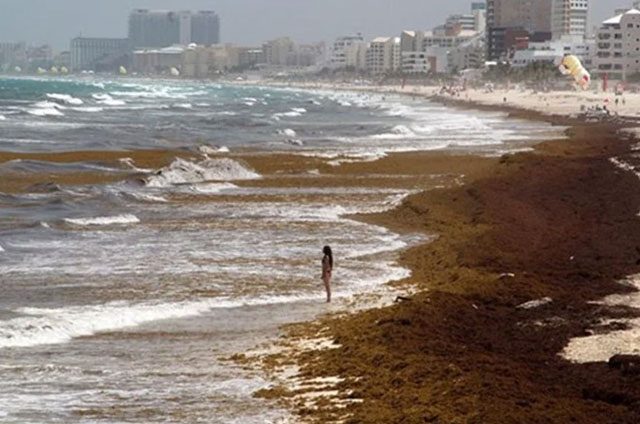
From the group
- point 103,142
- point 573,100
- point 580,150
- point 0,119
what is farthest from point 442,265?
point 573,100

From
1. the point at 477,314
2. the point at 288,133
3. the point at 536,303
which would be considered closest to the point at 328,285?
the point at 477,314

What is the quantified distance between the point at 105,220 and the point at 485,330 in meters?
13.5

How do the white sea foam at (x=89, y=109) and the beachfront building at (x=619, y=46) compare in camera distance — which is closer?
the white sea foam at (x=89, y=109)

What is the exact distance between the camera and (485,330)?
14.5 metres

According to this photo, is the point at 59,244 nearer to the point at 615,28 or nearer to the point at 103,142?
the point at 103,142

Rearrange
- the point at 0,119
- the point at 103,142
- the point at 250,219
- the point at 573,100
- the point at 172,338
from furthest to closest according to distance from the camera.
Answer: the point at 573,100
the point at 0,119
the point at 103,142
the point at 250,219
the point at 172,338

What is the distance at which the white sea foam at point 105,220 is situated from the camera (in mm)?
25969

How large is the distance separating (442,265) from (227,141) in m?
37.5

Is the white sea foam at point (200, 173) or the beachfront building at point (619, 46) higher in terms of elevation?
the beachfront building at point (619, 46)

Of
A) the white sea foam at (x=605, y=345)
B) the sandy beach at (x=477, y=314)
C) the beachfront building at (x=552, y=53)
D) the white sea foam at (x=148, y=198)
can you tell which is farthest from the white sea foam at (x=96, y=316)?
the beachfront building at (x=552, y=53)

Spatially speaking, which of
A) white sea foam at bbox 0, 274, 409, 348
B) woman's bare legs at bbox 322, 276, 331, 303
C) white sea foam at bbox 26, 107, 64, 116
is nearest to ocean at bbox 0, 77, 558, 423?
white sea foam at bbox 0, 274, 409, 348

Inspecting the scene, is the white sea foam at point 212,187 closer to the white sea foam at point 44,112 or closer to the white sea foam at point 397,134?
the white sea foam at point 397,134

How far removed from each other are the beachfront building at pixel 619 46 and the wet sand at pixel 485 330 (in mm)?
137456

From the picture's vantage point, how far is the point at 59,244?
22672mm
